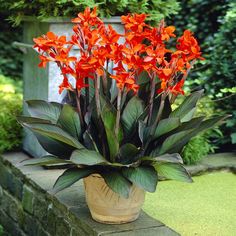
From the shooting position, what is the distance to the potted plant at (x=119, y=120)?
294 cm

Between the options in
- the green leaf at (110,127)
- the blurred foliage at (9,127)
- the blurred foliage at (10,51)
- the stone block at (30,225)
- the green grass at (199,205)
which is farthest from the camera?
the blurred foliage at (10,51)

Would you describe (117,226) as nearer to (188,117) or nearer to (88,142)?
(88,142)

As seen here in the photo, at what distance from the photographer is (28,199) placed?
13.5 ft

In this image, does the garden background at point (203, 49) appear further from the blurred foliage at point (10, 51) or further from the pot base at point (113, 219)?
the blurred foliage at point (10, 51)

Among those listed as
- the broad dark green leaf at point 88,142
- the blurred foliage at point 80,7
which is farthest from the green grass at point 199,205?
the blurred foliage at point 80,7

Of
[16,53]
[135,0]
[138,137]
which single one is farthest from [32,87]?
[16,53]

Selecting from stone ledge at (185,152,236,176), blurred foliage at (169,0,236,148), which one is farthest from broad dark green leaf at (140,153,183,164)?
blurred foliage at (169,0,236,148)

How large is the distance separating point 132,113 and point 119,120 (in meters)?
0.08

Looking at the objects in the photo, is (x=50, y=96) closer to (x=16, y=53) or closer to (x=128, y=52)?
(x=128, y=52)

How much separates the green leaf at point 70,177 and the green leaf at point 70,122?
199 millimetres

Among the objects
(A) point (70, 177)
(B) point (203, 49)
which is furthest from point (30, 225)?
(B) point (203, 49)

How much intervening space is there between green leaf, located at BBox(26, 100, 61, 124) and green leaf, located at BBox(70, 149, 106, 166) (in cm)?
43

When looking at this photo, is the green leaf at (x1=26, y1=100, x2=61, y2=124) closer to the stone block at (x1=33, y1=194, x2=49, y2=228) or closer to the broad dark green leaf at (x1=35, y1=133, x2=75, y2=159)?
the broad dark green leaf at (x1=35, y1=133, x2=75, y2=159)

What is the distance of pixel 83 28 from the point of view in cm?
303
